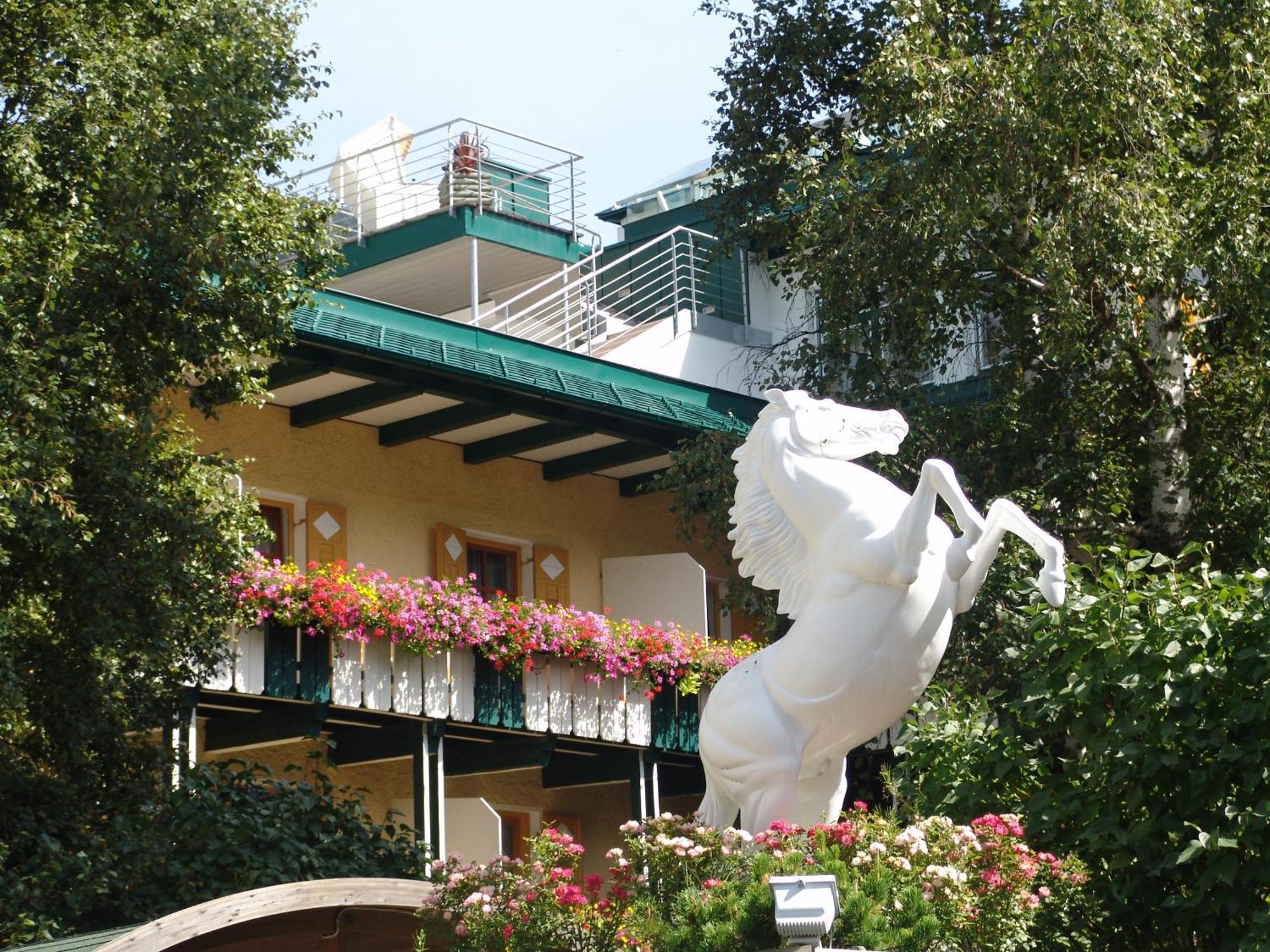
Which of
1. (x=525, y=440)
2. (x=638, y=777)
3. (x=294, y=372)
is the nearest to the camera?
(x=294, y=372)

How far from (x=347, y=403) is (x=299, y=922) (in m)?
10.4

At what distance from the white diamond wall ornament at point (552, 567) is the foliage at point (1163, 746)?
35.5ft

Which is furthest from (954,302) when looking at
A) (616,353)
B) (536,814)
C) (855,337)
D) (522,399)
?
(536,814)

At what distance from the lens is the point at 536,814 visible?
2186 centimetres

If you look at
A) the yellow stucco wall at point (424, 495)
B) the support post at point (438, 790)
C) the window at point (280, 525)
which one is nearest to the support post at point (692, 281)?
the yellow stucco wall at point (424, 495)

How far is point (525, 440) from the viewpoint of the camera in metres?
21.3

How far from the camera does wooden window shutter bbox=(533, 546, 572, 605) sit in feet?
71.4

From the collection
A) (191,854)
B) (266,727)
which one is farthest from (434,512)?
(191,854)

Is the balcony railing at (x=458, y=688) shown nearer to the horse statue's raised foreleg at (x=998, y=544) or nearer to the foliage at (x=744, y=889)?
the foliage at (x=744, y=889)

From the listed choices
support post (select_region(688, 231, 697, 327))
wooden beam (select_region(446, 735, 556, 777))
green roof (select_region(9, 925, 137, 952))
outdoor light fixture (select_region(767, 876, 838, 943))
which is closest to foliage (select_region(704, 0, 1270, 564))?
wooden beam (select_region(446, 735, 556, 777))

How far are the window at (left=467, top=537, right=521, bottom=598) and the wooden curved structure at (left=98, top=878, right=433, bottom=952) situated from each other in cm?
1133

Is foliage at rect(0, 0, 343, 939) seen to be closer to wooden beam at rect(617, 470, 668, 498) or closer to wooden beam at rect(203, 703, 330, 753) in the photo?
wooden beam at rect(203, 703, 330, 753)

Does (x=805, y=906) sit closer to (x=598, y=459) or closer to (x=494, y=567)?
(x=494, y=567)

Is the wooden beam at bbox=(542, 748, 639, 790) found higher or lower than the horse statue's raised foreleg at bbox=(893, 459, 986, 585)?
lower
